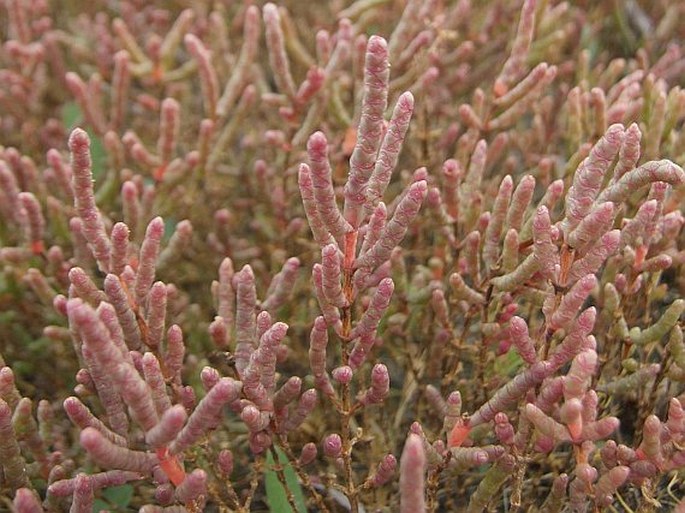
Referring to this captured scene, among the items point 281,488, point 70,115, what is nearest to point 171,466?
point 281,488

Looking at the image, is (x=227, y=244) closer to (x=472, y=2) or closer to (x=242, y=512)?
(x=242, y=512)

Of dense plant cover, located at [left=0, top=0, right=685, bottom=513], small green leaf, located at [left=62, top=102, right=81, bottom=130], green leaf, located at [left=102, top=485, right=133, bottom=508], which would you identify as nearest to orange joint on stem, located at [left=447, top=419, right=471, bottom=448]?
dense plant cover, located at [left=0, top=0, right=685, bottom=513]

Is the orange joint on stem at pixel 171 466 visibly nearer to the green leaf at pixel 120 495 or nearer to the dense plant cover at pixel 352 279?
the dense plant cover at pixel 352 279

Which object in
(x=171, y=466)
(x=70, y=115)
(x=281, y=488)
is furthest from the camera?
(x=70, y=115)

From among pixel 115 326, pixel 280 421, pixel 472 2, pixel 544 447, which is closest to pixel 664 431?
pixel 544 447

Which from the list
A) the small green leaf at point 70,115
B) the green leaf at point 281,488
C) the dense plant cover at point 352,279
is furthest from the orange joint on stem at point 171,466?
the small green leaf at point 70,115

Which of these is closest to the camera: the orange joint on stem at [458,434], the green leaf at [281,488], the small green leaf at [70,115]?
the orange joint on stem at [458,434]

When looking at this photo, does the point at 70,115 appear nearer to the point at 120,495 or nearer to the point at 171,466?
the point at 120,495
